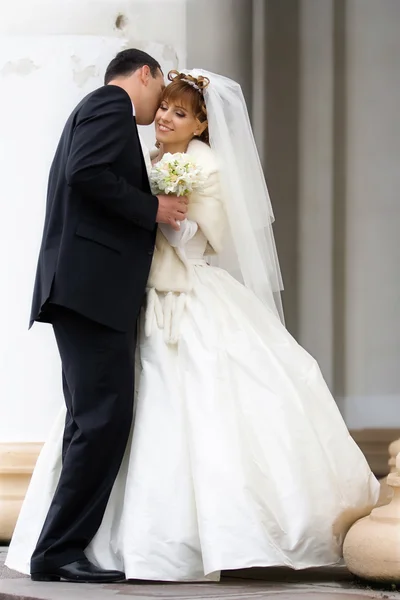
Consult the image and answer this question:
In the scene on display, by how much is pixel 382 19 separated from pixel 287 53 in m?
0.67

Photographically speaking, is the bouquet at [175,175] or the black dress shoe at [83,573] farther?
the bouquet at [175,175]

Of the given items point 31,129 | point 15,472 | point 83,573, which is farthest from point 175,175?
point 15,472

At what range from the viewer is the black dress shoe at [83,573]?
3871 millimetres

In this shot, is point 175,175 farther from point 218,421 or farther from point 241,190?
point 218,421

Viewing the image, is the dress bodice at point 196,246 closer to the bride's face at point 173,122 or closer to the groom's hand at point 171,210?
the groom's hand at point 171,210

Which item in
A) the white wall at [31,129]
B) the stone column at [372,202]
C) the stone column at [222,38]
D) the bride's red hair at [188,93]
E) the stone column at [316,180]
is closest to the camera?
the bride's red hair at [188,93]

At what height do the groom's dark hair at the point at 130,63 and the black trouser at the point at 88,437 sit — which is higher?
the groom's dark hair at the point at 130,63

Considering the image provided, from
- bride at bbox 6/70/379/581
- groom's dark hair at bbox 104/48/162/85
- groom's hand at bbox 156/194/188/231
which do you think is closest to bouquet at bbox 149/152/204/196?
groom's hand at bbox 156/194/188/231

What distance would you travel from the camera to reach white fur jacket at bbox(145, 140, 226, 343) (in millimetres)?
4123

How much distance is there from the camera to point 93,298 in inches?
154

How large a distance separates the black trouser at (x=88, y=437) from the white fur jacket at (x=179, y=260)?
0.22 meters

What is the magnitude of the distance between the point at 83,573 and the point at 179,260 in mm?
1299

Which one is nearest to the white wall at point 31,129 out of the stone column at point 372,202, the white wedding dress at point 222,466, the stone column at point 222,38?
the stone column at point 222,38

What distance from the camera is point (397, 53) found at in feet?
22.0
